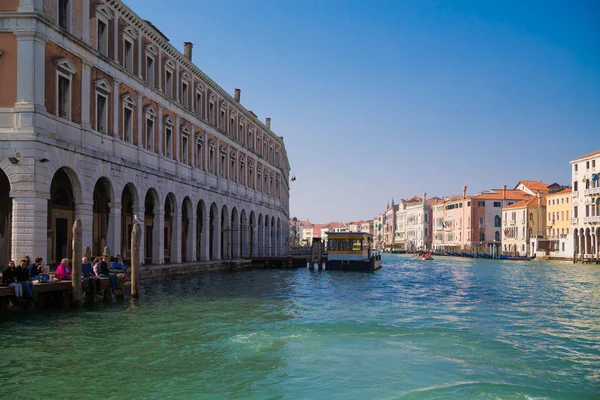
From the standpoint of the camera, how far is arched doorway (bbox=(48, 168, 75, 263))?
22766 mm

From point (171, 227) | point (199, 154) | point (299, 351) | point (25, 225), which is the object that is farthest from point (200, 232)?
point (299, 351)

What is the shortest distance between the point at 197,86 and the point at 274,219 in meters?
23.0

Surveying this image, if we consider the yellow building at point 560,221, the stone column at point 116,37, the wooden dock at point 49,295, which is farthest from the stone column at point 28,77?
the yellow building at point 560,221

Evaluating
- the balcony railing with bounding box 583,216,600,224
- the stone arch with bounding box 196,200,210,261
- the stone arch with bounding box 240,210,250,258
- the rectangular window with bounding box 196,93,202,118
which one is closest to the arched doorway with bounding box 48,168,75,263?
the stone arch with bounding box 196,200,210,261

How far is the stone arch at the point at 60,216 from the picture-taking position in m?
22.7

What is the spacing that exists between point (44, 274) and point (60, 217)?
7775 millimetres

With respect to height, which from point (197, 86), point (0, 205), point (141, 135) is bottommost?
point (0, 205)

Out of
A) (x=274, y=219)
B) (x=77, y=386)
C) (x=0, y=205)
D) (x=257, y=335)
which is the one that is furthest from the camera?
(x=274, y=219)

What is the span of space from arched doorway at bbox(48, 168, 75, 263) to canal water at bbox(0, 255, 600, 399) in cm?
470

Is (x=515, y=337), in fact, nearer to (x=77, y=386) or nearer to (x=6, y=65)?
(x=77, y=386)

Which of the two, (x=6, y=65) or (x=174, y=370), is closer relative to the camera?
(x=174, y=370)

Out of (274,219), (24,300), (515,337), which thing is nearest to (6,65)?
(24,300)

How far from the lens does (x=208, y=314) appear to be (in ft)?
54.4

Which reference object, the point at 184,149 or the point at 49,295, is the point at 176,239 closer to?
the point at 184,149
